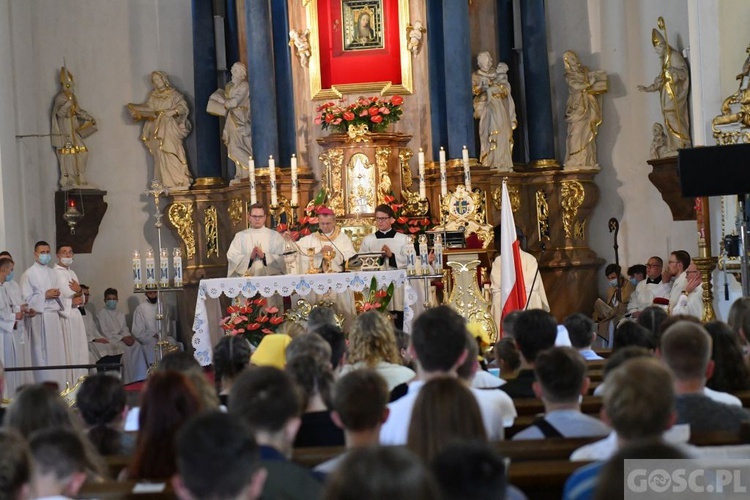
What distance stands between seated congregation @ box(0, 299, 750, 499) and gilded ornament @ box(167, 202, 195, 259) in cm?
1106

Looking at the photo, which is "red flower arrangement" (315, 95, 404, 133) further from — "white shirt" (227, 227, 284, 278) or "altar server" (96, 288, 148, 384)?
"altar server" (96, 288, 148, 384)

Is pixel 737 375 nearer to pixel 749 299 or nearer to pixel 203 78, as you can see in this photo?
pixel 749 299

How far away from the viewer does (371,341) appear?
6902 millimetres

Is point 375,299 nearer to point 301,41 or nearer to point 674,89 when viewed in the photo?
point 301,41

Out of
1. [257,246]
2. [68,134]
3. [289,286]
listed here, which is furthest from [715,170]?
[68,134]

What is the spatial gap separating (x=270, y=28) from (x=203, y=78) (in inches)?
60.6

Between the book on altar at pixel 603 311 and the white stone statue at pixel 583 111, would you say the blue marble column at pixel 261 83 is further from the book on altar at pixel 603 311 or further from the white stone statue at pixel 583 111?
the book on altar at pixel 603 311

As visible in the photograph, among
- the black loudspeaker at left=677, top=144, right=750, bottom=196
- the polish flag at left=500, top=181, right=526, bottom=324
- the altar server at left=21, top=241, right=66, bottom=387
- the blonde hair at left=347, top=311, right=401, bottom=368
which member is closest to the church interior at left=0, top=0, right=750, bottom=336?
the altar server at left=21, top=241, right=66, bottom=387

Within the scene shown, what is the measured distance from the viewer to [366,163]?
52.5ft

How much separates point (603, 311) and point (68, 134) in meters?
8.10

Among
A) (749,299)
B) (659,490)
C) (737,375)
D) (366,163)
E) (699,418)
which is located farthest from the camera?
(366,163)

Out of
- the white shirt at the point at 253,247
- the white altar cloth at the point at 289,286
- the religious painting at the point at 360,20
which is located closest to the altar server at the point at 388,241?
the white altar cloth at the point at 289,286

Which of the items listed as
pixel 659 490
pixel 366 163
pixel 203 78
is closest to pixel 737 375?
pixel 659 490

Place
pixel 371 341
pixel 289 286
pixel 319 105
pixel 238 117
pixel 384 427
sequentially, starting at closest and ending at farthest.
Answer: pixel 384 427
pixel 371 341
pixel 289 286
pixel 319 105
pixel 238 117
